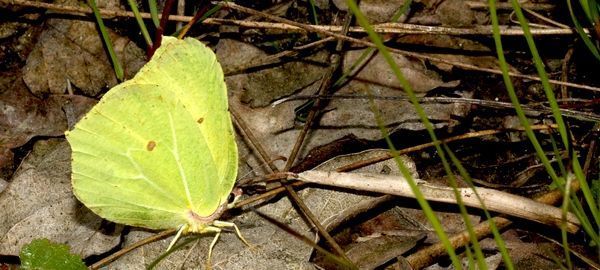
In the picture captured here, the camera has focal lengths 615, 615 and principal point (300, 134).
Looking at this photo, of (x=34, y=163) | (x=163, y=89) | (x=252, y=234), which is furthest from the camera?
(x=34, y=163)

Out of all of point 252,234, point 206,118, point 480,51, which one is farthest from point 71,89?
point 480,51

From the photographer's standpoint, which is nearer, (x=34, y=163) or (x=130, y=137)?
(x=130, y=137)

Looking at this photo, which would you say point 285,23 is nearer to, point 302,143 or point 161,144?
point 302,143

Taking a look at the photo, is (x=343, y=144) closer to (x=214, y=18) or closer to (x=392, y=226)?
(x=392, y=226)

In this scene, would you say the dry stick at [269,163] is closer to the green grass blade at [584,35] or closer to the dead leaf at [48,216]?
the dead leaf at [48,216]

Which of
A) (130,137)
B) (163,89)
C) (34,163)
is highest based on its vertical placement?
(163,89)

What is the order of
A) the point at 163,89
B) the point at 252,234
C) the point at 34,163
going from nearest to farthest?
the point at 163,89 < the point at 252,234 < the point at 34,163

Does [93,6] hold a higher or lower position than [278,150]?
higher

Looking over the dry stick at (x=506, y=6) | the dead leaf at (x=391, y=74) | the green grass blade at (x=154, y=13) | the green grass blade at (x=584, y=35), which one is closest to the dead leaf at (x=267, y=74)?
the dead leaf at (x=391, y=74)
